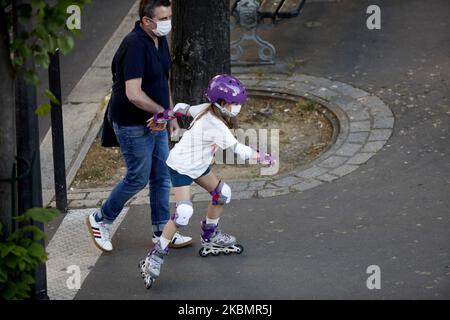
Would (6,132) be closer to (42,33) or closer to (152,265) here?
(42,33)

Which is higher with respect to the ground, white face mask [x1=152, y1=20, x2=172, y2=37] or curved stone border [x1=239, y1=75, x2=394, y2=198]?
white face mask [x1=152, y1=20, x2=172, y2=37]

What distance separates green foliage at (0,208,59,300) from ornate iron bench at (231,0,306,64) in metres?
5.98

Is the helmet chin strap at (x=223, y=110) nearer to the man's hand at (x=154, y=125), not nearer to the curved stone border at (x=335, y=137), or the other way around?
the man's hand at (x=154, y=125)

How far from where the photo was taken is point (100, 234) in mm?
7520

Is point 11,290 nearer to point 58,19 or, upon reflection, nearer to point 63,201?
point 58,19

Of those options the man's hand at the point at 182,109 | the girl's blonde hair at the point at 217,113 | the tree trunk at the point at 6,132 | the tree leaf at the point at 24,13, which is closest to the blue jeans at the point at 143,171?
the man's hand at the point at 182,109

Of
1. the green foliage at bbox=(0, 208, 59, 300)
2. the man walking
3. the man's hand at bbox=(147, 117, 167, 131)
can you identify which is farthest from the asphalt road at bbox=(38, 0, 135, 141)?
the green foliage at bbox=(0, 208, 59, 300)

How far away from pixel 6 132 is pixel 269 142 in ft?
14.3

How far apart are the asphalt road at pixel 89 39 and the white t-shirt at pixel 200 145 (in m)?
3.48

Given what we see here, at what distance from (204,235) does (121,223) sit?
0.99 meters

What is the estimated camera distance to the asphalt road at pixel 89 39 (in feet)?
36.6

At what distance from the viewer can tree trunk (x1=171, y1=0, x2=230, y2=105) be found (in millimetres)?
8977

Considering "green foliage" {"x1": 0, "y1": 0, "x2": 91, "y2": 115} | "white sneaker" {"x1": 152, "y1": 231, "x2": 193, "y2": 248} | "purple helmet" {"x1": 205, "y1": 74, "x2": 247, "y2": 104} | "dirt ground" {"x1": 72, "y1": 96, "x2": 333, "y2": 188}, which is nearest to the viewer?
"green foliage" {"x1": 0, "y1": 0, "x2": 91, "y2": 115}

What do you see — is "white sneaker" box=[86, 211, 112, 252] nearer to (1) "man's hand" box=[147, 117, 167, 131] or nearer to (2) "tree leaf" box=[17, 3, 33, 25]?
(1) "man's hand" box=[147, 117, 167, 131]
